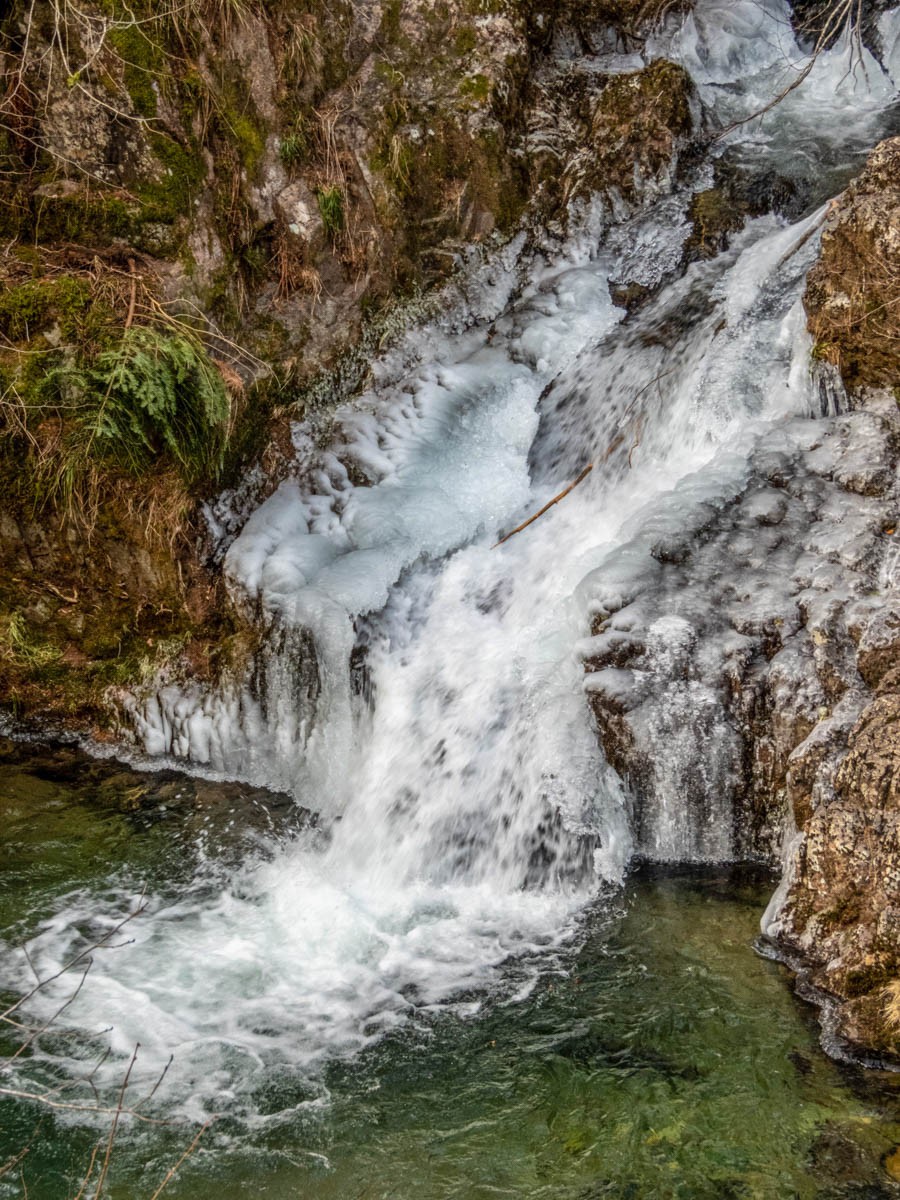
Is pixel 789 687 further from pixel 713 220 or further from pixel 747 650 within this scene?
pixel 713 220

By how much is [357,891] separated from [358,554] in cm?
180

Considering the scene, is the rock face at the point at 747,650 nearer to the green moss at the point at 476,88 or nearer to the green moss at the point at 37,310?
the green moss at the point at 37,310

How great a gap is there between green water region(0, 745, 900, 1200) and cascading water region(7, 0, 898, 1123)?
181 mm

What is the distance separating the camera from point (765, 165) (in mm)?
6723

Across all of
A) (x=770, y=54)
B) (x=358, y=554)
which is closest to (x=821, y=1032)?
(x=358, y=554)

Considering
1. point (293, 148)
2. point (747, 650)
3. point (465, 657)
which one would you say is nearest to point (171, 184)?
point (293, 148)

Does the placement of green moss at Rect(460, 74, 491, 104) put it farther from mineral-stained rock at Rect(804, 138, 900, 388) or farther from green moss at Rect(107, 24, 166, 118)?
mineral-stained rock at Rect(804, 138, 900, 388)

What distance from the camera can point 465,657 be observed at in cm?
506

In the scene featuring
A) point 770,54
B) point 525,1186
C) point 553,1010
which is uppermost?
point 770,54

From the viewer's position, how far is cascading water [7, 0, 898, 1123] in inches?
151

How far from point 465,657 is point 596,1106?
238 centimetres

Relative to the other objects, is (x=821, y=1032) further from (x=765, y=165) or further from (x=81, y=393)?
(x=765, y=165)

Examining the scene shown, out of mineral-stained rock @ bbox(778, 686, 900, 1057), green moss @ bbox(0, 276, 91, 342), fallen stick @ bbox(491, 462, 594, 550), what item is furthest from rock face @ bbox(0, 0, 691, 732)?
mineral-stained rock @ bbox(778, 686, 900, 1057)

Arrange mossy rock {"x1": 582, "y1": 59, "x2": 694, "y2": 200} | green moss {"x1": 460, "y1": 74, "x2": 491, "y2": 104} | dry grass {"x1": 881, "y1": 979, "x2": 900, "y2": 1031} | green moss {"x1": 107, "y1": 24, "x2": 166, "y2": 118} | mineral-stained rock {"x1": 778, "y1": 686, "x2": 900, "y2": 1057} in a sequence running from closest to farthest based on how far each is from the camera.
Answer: dry grass {"x1": 881, "y1": 979, "x2": 900, "y2": 1031}, mineral-stained rock {"x1": 778, "y1": 686, "x2": 900, "y2": 1057}, green moss {"x1": 107, "y1": 24, "x2": 166, "y2": 118}, green moss {"x1": 460, "y1": 74, "x2": 491, "y2": 104}, mossy rock {"x1": 582, "y1": 59, "x2": 694, "y2": 200}
